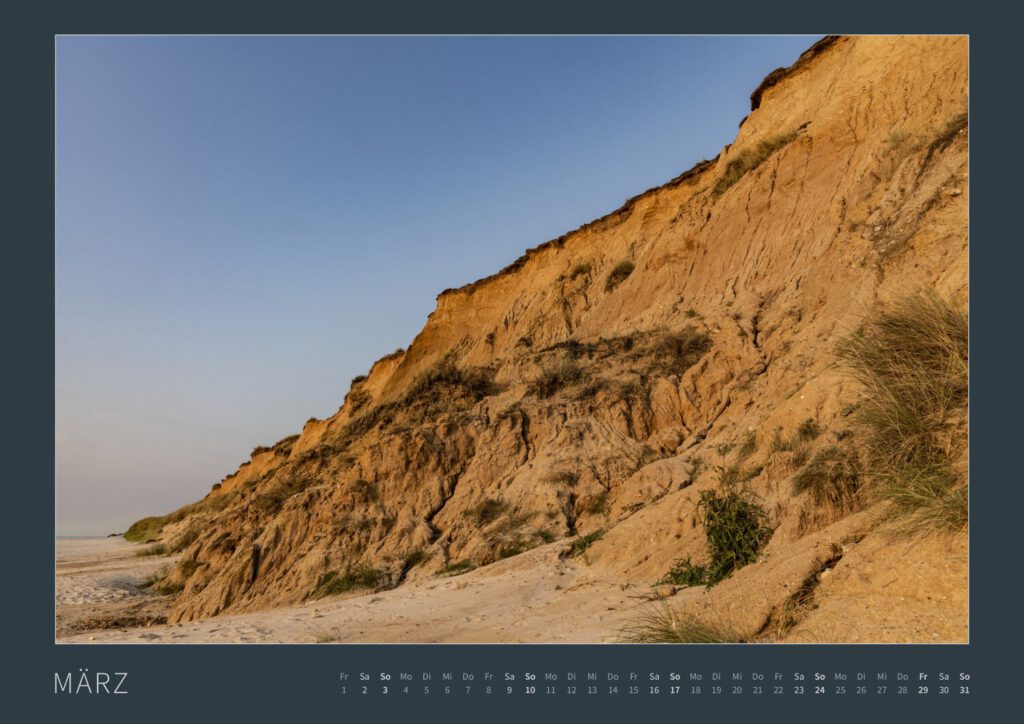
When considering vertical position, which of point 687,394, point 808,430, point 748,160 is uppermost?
point 748,160

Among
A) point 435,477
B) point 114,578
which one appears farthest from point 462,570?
point 114,578

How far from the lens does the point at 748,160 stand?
1986 centimetres

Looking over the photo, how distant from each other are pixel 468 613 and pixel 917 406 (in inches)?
208

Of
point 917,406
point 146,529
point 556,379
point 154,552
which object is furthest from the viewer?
point 146,529

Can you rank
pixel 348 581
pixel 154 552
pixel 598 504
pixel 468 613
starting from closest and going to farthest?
pixel 468 613, pixel 348 581, pixel 598 504, pixel 154 552

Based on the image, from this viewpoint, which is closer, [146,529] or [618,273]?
[618,273]

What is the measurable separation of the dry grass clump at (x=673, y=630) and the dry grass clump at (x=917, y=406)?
1.63 m

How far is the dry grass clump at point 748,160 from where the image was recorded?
1903 centimetres

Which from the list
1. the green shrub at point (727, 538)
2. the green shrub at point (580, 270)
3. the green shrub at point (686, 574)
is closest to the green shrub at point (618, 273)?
the green shrub at point (580, 270)

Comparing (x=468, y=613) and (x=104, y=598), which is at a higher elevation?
(x=468, y=613)

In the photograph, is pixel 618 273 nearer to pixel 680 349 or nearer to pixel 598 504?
pixel 680 349

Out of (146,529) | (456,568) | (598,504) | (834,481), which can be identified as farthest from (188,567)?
(146,529)

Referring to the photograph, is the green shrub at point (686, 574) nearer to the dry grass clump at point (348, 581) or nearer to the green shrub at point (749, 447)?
the green shrub at point (749, 447)

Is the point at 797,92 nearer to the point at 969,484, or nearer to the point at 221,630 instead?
the point at 969,484
